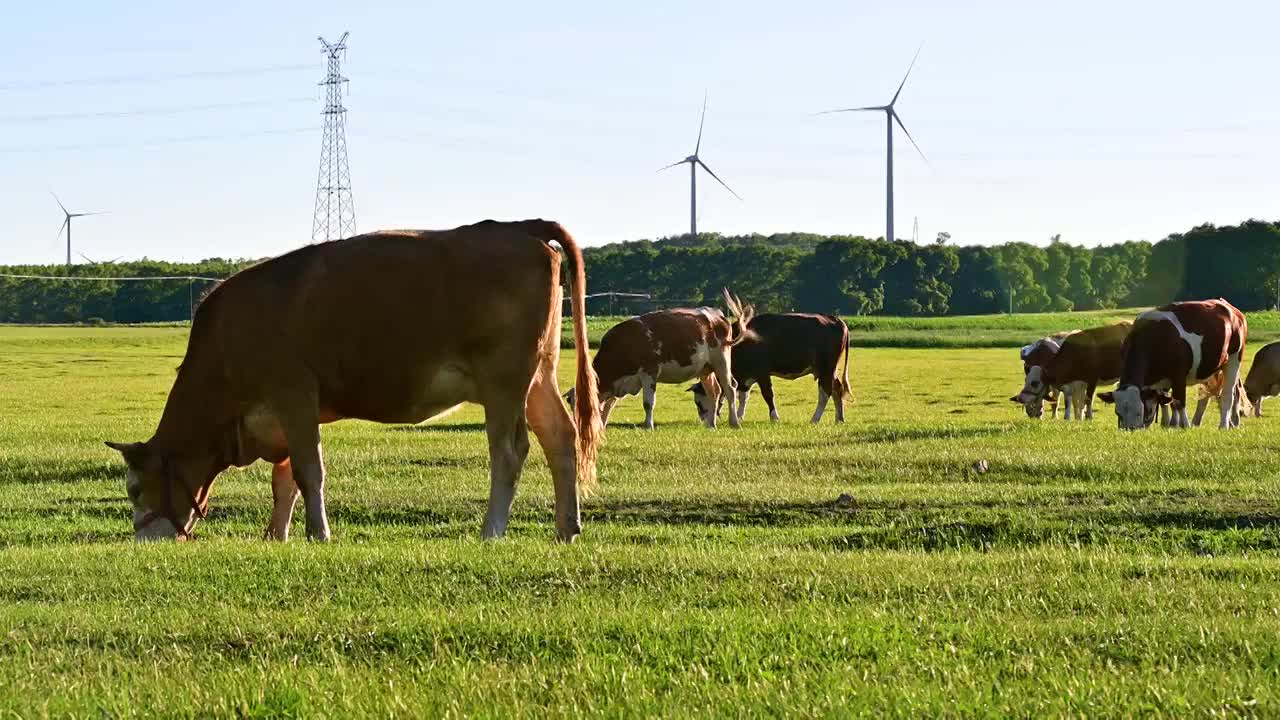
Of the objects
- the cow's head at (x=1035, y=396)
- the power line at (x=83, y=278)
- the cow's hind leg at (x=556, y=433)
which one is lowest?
the cow's head at (x=1035, y=396)

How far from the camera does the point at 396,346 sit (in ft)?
40.8

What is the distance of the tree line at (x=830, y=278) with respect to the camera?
108 m

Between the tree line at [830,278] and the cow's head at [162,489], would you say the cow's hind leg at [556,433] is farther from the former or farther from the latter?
the tree line at [830,278]

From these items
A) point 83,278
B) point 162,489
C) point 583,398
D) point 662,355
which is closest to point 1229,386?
point 662,355

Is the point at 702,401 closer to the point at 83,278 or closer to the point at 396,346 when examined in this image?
the point at 396,346

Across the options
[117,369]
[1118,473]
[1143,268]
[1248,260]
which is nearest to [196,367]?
[1118,473]

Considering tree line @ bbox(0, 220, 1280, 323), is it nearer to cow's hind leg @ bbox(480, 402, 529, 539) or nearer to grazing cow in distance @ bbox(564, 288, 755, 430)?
grazing cow in distance @ bbox(564, 288, 755, 430)

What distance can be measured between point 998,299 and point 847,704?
12947 cm

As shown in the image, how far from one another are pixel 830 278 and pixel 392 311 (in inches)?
4339

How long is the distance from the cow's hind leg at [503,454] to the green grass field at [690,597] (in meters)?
0.40

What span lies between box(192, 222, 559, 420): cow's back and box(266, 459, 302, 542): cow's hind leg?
1.14 m

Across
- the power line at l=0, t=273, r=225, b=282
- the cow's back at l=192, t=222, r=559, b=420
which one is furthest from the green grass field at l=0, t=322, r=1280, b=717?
the power line at l=0, t=273, r=225, b=282

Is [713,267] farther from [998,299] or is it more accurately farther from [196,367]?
[196,367]

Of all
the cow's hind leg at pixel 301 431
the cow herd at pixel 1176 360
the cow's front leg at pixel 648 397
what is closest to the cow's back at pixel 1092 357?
the cow herd at pixel 1176 360
